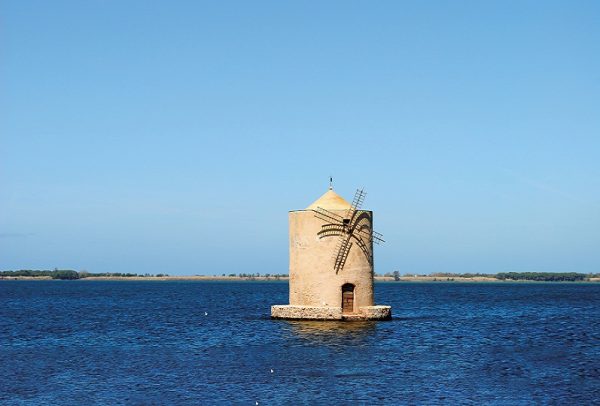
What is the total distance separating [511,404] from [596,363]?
10350 mm

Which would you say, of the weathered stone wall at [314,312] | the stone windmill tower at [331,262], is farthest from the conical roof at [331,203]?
the weathered stone wall at [314,312]

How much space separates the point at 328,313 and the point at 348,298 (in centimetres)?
133

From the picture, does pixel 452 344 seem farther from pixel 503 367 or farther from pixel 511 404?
pixel 511 404

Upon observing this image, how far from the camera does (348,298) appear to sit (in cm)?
4003

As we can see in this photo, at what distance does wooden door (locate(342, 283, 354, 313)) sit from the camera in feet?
131

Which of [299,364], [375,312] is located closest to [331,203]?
[375,312]

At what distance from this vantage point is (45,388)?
23141 mm

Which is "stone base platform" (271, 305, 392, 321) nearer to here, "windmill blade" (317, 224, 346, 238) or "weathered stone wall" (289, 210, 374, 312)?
"weathered stone wall" (289, 210, 374, 312)

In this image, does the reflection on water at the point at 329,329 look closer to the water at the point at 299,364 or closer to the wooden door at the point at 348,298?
the water at the point at 299,364

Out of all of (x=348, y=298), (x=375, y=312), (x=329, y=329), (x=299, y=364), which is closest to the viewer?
(x=299, y=364)

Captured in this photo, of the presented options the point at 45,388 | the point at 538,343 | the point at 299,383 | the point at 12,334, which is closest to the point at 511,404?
the point at 299,383

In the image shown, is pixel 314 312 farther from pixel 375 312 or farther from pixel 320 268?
pixel 375 312

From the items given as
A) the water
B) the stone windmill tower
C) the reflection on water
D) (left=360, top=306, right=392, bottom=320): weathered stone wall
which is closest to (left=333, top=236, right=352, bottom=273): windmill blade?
the stone windmill tower

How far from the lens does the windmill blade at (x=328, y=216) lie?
129 feet
